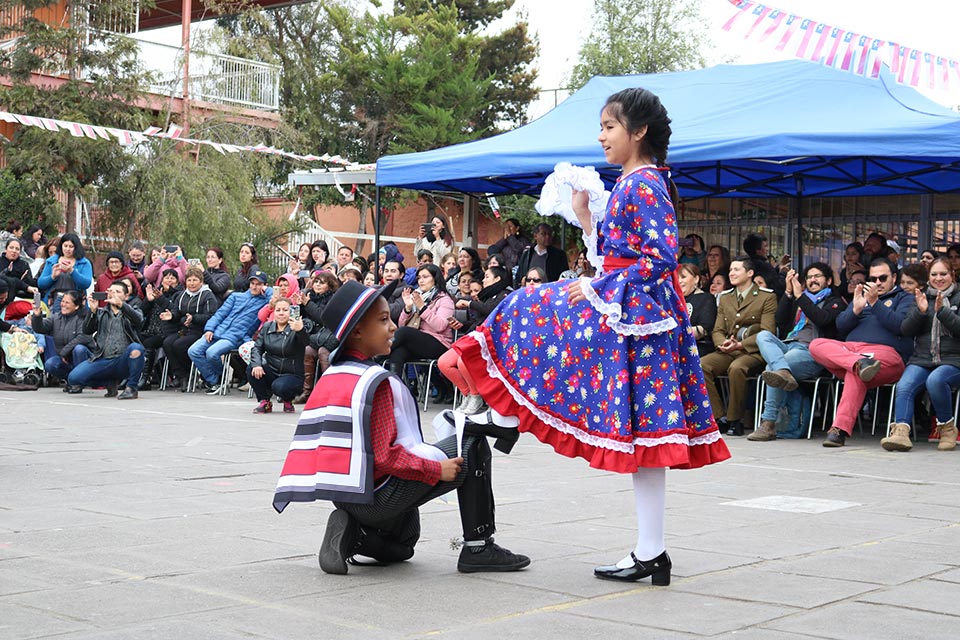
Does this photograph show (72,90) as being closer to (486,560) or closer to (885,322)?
(885,322)

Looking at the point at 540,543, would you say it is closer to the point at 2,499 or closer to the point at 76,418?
the point at 2,499

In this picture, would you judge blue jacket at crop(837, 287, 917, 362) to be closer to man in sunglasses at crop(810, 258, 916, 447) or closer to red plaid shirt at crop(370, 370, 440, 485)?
man in sunglasses at crop(810, 258, 916, 447)

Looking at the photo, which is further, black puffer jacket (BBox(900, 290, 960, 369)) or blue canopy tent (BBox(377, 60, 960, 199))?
blue canopy tent (BBox(377, 60, 960, 199))

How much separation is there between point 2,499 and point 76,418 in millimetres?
4978

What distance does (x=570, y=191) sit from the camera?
508cm

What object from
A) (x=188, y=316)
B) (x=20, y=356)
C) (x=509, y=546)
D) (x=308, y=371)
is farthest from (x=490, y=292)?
(x=509, y=546)

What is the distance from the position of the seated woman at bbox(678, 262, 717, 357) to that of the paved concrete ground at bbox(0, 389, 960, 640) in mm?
2807

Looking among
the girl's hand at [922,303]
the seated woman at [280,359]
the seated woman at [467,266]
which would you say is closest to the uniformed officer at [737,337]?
the girl's hand at [922,303]

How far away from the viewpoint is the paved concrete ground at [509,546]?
3.93 metres

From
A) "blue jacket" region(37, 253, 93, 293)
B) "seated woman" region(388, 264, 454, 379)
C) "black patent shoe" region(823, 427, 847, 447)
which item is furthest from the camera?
"blue jacket" region(37, 253, 93, 293)

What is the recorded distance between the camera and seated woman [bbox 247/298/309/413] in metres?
12.4

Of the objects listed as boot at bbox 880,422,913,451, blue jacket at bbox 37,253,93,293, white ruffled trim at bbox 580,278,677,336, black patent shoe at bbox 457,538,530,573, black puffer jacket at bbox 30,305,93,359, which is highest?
blue jacket at bbox 37,253,93,293

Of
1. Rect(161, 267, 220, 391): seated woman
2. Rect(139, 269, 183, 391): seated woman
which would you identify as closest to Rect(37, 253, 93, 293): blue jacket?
Rect(139, 269, 183, 391): seated woman

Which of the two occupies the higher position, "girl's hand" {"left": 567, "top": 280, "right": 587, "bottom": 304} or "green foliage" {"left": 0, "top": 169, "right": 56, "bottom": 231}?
"green foliage" {"left": 0, "top": 169, "right": 56, "bottom": 231}
